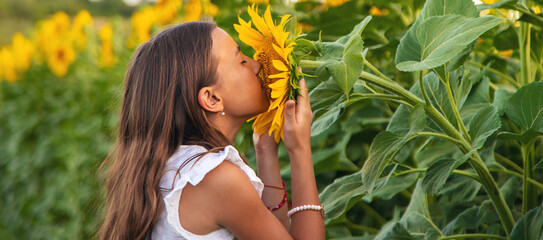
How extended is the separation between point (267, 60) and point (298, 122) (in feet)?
0.45

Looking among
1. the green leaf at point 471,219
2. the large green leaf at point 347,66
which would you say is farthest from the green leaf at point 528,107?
the large green leaf at point 347,66

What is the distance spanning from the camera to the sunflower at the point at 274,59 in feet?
3.62

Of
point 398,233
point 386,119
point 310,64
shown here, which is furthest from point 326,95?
point 386,119

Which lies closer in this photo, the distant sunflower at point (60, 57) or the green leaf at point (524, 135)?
the green leaf at point (524, 135)

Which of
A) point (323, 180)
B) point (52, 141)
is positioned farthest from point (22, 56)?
point (323, 180)

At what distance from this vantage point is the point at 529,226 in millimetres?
1200

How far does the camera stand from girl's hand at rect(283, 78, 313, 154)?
1.19 metres

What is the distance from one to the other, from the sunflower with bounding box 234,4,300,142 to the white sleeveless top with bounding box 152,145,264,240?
11 centimetres

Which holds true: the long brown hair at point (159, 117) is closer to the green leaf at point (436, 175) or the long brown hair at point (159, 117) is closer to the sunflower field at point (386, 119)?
the sunflower field at point (386, 119)

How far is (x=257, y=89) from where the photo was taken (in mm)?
1274

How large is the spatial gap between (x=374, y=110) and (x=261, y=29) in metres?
0.83

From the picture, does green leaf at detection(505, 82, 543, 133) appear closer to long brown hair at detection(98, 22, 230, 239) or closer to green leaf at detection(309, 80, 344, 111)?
green leaf at detection(309, 80, 344, 111)

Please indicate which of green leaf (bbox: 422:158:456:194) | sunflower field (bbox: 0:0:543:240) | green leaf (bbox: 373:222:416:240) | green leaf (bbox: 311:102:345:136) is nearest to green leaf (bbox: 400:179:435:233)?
sunflower field (bbox: 0:0:543:240)

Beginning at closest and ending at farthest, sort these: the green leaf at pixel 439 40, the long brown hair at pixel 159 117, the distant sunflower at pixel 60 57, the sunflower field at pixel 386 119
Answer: the green leaf at pixel 439 40
the sunflower field at pixel 386 119
the long brown hair at pixel 159 117
the distant sunflower at pixel 60 57
